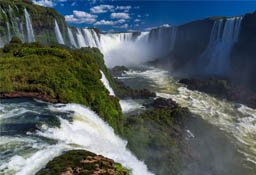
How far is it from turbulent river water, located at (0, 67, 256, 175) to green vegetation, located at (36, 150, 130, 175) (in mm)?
397

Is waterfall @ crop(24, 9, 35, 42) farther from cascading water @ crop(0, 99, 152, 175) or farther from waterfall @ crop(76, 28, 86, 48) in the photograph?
cascading water @ crop(0, 99, 152, 175)

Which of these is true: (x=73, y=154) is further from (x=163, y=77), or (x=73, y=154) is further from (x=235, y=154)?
(x=163, y=77)

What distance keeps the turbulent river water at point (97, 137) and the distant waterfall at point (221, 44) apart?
2252 cm

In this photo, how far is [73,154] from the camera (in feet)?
28.8

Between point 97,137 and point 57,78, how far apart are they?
15.2 feet

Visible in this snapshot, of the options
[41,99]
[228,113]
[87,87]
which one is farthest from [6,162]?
[228,113]

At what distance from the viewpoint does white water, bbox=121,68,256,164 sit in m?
21.6

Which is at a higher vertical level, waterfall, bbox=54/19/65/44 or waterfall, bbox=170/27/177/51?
waterfall, bbox=54/19/65/44

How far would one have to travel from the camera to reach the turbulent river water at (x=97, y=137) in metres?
8.86

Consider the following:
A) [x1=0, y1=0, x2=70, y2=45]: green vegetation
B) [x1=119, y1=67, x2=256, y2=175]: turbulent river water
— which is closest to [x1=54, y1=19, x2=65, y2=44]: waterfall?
[x1=0, y1=0, x2=70, y2=45]: green vegetation

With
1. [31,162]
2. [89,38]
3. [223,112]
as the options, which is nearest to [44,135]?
A: [31,162]

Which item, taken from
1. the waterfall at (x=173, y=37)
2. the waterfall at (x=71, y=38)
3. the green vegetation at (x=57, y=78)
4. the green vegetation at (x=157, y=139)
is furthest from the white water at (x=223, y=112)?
the waterfall at (x=173, y=37)

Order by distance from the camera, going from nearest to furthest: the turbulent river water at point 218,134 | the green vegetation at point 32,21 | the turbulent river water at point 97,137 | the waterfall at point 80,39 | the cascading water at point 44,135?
1. the cascading water at point 44,135
2. the turbulent river water at point 97,137
3. the turbulent river water at point 218,134
4. the green vegetation at point 32,21
5. the waterfall at point 80,39

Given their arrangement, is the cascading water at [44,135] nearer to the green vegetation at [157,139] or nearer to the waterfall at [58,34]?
the green vegetation at [157,139]
